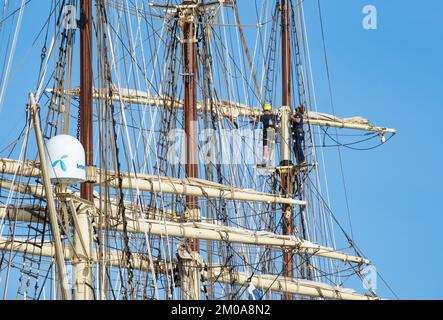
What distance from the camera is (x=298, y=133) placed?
69.2 metres

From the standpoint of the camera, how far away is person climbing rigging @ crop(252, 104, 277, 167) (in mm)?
67438

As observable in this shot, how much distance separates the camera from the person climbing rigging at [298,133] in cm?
6888

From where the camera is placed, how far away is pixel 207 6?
201ft

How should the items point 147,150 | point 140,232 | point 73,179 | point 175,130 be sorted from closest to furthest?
point 73,179, point 140,232, point 147,150, point 175,130

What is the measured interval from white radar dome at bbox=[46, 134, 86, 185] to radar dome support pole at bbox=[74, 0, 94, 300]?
1.92 meters

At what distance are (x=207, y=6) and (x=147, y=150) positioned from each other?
27.2 feet

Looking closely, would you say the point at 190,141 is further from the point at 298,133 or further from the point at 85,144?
the point at 85,144

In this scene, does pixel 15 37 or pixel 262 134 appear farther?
pixel 262 134

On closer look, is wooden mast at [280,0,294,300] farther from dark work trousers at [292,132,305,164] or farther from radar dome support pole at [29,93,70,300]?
radar dome support pole at [29,93,70,300]

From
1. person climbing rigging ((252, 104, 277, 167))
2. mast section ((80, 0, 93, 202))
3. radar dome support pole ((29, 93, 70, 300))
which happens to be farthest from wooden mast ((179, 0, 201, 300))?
radar dome support pole ((29, 93, 70, 300))

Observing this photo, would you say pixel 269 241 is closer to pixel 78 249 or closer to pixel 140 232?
pixel 140 232
